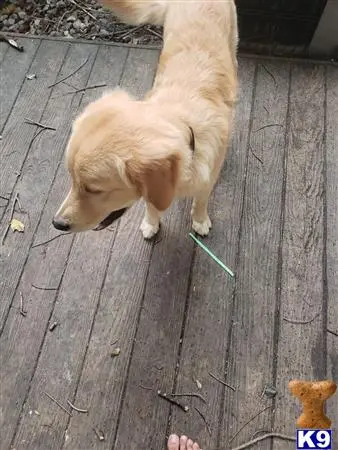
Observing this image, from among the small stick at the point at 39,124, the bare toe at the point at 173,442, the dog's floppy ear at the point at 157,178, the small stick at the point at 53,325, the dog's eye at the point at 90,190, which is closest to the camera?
the dog's floppy ear at the point at 157,178

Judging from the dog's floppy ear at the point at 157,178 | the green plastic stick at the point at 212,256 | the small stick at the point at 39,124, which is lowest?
the green plastic stick at the point at 212,256

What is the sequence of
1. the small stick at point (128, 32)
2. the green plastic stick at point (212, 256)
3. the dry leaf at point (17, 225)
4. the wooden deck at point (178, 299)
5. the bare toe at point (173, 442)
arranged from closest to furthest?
the bare toe at point (173, 442) → the wooden deck at point (178, 299) → the green plastic stick at point (212, 256) → the dry leaf at point (17, 225) → the small stick at point (128, 32)

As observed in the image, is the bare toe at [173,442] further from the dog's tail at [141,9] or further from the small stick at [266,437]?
the dog's tail at [141,9]

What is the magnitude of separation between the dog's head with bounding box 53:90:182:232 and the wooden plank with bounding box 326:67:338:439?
3.24ft

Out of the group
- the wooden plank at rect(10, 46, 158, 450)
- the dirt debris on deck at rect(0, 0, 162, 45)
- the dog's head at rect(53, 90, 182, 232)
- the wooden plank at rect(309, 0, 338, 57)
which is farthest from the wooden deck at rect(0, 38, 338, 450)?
the dirt debris on deck at rect(0, 0, 162, 45)

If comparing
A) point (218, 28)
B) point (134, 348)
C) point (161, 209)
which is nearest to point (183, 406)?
point (134, 348)

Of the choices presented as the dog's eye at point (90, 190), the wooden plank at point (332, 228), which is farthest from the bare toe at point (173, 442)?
the dog's eye at point (90, 190)

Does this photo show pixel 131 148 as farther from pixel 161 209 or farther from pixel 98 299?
pixel 98 299

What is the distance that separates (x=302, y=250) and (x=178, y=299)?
0.66 metres

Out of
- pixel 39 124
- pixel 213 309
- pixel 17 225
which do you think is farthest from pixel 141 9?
pixel 213 309

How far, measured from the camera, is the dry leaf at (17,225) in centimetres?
228

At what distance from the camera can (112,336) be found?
6.52 feet

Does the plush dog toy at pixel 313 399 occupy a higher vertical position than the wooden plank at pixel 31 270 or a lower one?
lower

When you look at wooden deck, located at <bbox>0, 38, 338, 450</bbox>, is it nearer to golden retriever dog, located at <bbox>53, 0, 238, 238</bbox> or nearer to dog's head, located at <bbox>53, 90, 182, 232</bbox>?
golden retriever dog, located at <bbox>53, 0, 238, 238</bbox>
